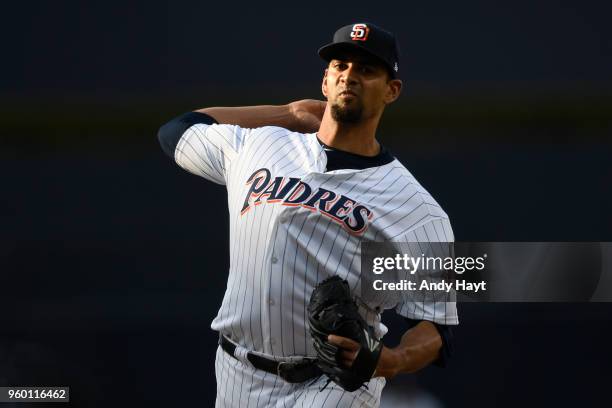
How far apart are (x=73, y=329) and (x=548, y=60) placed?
2.67 m

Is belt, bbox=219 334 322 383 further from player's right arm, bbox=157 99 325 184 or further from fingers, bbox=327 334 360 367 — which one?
player's right arm, bbox=157 99 325 184

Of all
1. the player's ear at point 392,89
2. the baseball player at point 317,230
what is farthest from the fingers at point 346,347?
the player's ear at point 392,89

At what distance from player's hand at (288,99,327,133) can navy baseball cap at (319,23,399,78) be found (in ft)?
0.76

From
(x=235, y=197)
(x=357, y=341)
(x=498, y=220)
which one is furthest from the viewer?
(x=498, y=220)

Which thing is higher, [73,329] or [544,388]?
[73,329]

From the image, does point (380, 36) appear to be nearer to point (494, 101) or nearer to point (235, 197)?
point (235, 197)

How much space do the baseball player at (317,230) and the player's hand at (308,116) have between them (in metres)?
0.15

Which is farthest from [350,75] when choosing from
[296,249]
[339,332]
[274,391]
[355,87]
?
[274,391]

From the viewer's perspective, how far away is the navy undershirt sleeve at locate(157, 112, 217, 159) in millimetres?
2273

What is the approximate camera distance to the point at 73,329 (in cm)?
440

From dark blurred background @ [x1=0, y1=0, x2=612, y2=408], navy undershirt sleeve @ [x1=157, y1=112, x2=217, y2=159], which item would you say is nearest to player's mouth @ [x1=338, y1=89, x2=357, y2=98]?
navy undershirt sleeve @ [x1=157, y1=112, x2=217, y2=159]

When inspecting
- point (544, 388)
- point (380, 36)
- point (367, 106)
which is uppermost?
point (380, 36)

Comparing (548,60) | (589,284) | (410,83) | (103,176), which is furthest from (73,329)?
(548,60)

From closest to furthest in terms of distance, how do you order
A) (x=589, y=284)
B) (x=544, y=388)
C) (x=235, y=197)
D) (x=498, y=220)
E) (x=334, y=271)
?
1. (x=334, y=271)
2. (x=235, y=197)
3. (x=589, y=284)
4. (x=544, y=388)
5. (x=498, y=220)
